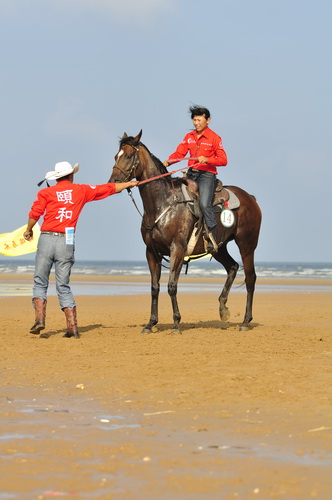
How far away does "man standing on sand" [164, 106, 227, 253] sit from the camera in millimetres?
11430

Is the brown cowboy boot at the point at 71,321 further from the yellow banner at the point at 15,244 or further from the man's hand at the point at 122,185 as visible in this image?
the yellow banner at the point at 15,244

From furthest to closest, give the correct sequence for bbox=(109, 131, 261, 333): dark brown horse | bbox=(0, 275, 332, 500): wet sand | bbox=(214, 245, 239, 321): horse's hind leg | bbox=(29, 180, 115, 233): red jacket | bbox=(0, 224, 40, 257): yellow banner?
bbox=(0, 224, 40, 257): yellow banner, bbox=(214, 245, 239, 321): horse's hind leg, bbox=(109, 131, 261, 333): dark brown horse, bbox=(29, 180, 115, 233): red jacket, bbox=(0, 275, 332, 500): wet sand

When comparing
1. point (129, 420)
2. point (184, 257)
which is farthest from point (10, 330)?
point (129, 420)

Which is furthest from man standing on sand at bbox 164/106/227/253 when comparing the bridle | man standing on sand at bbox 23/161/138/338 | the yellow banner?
the yellow banner

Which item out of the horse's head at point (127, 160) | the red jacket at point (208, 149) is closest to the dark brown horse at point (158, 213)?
the horse's head at point (127, 160)

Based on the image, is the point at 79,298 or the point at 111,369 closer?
the point at 111,369

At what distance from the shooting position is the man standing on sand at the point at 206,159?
11430 mm

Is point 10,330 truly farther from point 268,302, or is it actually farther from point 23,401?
point 268,302

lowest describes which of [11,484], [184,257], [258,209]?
[11,484]

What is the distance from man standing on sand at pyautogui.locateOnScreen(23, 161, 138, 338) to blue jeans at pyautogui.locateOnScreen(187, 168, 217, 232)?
48.9 inches

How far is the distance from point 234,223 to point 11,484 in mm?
8729

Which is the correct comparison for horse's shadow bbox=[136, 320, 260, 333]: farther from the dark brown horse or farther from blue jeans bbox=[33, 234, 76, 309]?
blue jeans bbox=[33, 234, 76, 309]

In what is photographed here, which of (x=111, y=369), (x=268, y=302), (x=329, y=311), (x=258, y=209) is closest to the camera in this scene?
(x=111, y=369)

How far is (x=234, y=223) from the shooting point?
1227 centimetres
